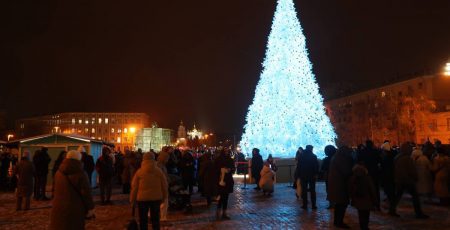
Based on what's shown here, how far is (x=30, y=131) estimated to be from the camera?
102 metres

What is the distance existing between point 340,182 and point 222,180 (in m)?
3.22

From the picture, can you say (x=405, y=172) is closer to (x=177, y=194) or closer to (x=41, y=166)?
(x=177, y=194)

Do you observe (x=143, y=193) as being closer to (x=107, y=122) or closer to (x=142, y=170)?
(x=142, y=170)

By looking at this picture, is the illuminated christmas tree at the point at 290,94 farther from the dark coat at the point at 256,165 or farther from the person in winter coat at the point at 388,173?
the person in winter coat at the point at 388,173

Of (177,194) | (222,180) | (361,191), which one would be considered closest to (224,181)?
(222,180)

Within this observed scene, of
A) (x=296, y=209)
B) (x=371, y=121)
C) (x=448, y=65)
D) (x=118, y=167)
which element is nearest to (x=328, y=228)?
(x=296, y=209)

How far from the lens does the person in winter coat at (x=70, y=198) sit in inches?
280

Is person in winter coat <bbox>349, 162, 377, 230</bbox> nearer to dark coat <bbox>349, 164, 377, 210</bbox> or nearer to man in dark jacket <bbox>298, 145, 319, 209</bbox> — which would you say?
dark coat <bbox>349, 164, 377, 210</bbox>

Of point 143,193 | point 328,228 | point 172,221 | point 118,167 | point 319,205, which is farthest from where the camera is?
point 118,167

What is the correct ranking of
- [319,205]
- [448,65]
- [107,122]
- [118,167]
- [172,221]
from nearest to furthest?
1. [172,221]
2. [319,205]
3. [448,65]
4. [118,167]
5. [107,122]

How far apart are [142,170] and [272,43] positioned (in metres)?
19.2

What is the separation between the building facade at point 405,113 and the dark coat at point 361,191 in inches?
1656

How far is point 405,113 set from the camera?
59375mm

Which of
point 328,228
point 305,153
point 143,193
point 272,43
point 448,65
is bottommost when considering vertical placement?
point 328,228
